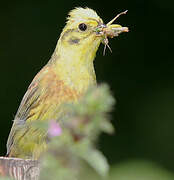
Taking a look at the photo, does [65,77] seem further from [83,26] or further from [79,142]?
[79,142]

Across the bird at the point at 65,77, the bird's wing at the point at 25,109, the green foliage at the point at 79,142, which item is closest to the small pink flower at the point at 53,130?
the green foliage at the point at 79,142

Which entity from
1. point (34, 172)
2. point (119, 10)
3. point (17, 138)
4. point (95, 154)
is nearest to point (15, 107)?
point (119, 10)

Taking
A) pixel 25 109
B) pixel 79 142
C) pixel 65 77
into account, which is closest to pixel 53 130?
pixel 79 142

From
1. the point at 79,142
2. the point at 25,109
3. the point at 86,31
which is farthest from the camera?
the point at 25,109

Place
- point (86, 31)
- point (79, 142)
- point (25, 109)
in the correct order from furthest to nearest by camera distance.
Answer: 1. point (25, 109)
2. point (86, 31)
3. point (79, 142)

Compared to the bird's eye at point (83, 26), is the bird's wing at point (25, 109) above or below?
below

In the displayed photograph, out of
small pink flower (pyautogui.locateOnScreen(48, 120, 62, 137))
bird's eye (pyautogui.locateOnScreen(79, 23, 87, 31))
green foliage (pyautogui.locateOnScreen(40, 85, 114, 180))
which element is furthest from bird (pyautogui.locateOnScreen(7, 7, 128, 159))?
green foliage (pyautogui.locateOnScreen(40, 85, 114, 180))

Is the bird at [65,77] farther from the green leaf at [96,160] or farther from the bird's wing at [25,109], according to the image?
the green leaf at [96,160]

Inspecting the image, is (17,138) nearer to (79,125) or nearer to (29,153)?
(29,153)

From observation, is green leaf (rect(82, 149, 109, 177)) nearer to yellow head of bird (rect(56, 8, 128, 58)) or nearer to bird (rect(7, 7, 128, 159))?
bird (rect(7, 7, 128, 159))
